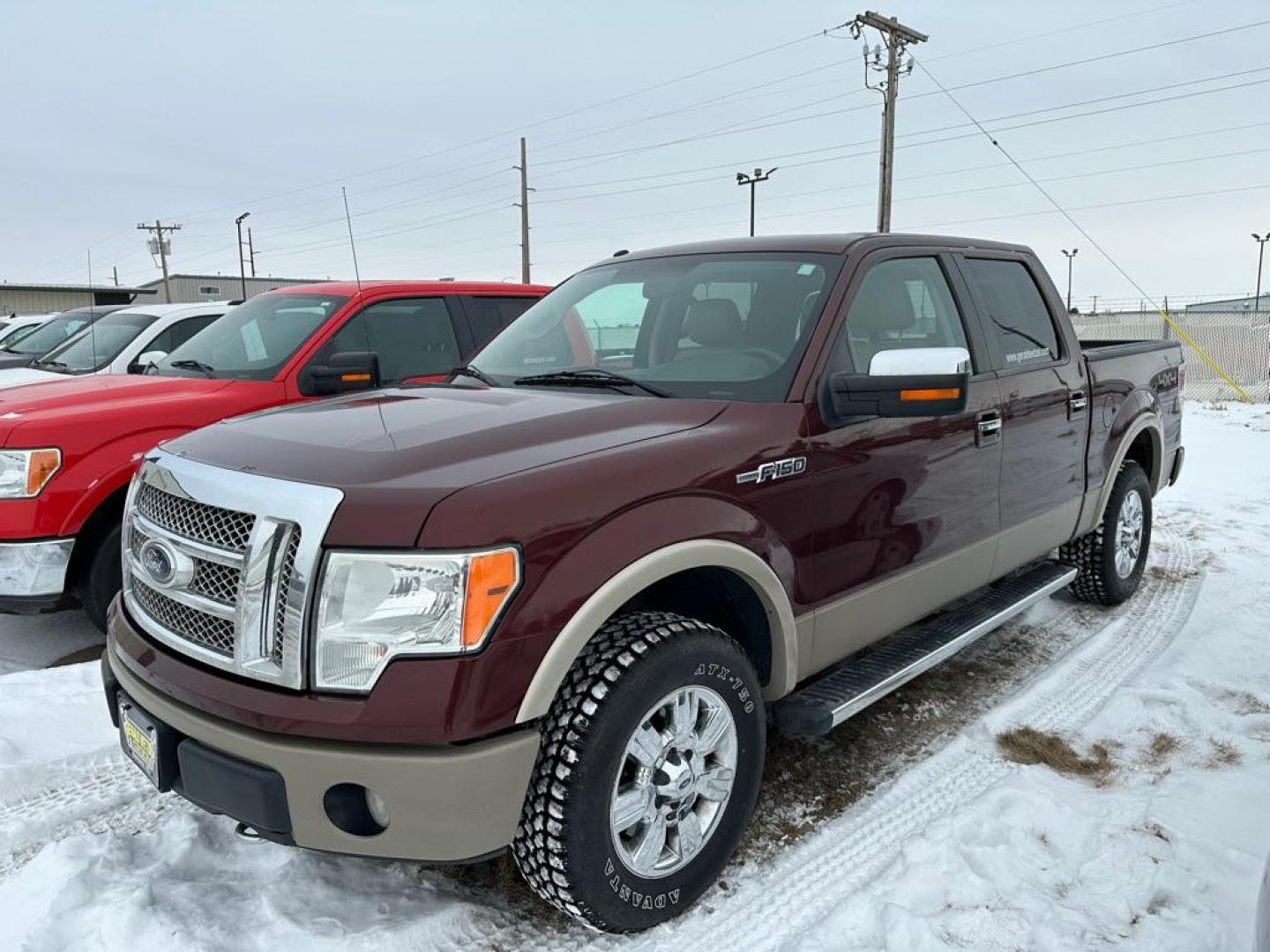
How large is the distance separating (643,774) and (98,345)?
736 centimetres

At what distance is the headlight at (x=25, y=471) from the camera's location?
418cm

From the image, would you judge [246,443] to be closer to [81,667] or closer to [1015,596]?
[81,667]

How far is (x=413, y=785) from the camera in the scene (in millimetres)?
2057

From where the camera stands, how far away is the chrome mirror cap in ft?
9.06

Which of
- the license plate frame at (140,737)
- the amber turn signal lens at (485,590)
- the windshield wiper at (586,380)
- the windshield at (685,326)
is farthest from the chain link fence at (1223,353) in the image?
the license plate frame at (140,737)

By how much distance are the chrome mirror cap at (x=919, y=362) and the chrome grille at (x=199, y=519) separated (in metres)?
1.81

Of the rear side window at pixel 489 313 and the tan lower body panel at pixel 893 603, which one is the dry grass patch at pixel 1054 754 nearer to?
the tan lower body panel at pixel 893 603

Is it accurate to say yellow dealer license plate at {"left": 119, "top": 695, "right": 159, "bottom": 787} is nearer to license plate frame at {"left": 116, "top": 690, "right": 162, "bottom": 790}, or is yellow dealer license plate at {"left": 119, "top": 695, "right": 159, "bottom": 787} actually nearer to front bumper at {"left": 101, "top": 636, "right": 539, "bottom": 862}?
license plate frame at {"left": 116, "top": 690, "right": 162, "bottom": 790}

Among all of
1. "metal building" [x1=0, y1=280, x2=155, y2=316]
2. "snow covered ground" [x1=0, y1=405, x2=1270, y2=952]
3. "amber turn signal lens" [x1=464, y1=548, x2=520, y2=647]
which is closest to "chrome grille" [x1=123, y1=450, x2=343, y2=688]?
"amber turn signal lens" [x1=464, y1=548, x2=520, y2=647]

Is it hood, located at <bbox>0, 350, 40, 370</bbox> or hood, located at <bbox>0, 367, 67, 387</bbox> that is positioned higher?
hood, located at <bbox>0, 350, 40, 370</bbox>

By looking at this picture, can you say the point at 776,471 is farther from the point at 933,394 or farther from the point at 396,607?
the point at 396,607

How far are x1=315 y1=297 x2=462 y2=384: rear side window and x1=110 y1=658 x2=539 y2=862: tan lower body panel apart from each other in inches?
146

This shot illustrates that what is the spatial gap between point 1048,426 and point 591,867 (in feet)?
9.87

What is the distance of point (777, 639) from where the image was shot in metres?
2.87
